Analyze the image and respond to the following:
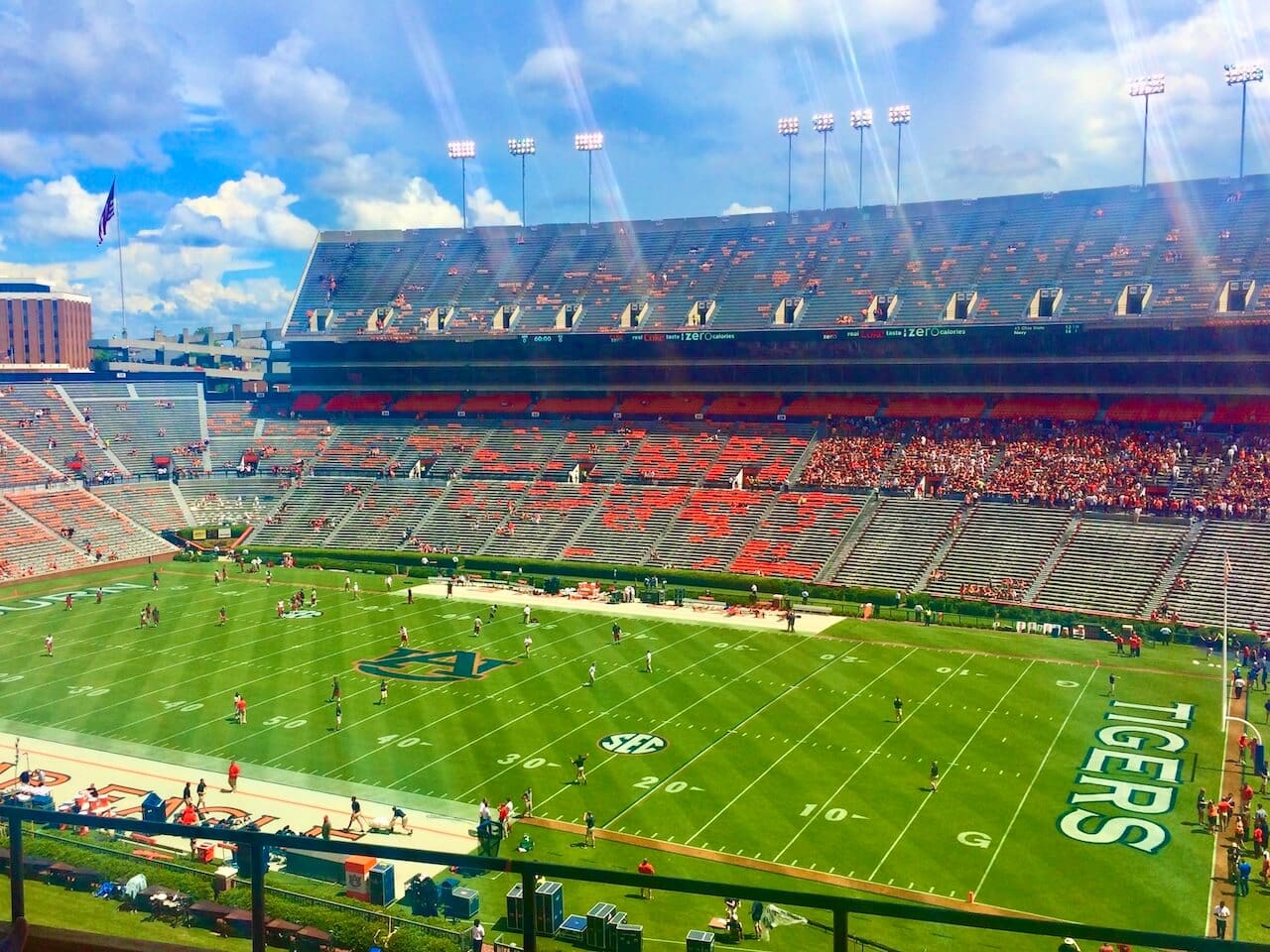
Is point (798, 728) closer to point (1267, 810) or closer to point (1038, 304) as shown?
point (1267, 810)

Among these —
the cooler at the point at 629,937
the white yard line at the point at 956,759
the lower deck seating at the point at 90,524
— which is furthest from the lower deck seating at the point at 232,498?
the cooler at the point at 629,937

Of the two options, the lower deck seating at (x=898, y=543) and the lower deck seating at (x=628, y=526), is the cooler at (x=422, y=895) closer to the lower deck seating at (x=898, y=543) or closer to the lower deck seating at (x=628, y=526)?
the lower deck seating at (x=898, y=543)

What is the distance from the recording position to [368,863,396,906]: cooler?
6.00 meters

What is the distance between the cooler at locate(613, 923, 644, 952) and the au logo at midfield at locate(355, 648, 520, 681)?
88.4ft

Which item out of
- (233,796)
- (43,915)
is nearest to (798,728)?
(233,796)

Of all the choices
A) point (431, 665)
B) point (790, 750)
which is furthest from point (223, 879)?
point (431, 665)

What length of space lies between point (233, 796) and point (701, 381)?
47.9 metres

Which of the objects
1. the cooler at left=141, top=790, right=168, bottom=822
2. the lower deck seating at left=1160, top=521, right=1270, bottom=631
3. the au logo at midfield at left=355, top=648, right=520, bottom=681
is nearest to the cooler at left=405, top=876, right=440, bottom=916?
the cooler at left=141, top=790, right=168, bottom=822

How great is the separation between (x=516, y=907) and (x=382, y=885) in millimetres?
1655

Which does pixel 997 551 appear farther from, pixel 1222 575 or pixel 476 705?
pixel 476 705

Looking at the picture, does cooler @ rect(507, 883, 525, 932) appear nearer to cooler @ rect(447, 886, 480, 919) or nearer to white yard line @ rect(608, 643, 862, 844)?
cooler @ rect(447, 886, 480, 919)

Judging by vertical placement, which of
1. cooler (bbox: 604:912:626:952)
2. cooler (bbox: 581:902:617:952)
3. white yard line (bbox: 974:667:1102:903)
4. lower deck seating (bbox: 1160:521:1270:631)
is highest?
cooler (bbox: 581:902:617:952)

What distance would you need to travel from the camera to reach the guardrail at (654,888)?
156 inches

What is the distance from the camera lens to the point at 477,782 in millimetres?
26422
